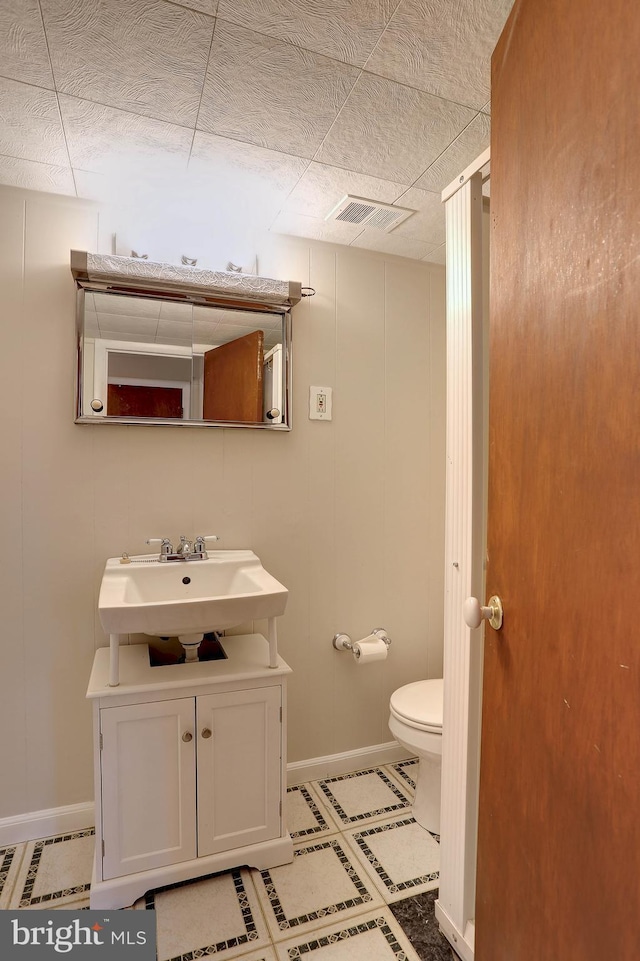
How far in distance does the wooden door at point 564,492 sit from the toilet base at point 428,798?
95cm

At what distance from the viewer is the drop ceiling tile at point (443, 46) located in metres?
1.11

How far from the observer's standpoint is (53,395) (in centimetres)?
184

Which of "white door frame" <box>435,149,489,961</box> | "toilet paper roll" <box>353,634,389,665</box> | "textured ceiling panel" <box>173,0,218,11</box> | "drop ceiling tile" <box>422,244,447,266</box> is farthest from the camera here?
"drop ceiling tile" <box>422,244,447,266</box>

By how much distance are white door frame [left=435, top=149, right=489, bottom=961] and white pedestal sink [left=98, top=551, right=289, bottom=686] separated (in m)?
0.57

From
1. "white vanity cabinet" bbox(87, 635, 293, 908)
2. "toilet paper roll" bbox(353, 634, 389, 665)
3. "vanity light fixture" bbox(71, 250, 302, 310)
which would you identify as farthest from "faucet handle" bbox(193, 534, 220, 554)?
"vanity light fixture" bbox(71, 250, 302, 310)

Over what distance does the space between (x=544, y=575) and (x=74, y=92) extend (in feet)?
5.39

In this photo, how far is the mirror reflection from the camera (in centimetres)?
185

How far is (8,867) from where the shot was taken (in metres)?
1.68

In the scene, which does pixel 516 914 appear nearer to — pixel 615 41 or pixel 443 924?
pixel 443 924

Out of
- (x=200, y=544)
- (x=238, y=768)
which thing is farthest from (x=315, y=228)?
(x=238, y=768)

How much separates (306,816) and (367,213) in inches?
91.7

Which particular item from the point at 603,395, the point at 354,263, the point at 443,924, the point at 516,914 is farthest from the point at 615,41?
the point at 443,924

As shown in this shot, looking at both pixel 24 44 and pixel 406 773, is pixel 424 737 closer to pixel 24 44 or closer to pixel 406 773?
pixel 406 773

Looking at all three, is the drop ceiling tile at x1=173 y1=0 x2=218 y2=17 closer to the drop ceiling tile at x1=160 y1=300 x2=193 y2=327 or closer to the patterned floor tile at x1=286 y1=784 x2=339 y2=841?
the drop ceiling tile at x1=160 y1=300 x2=193 y2=327
